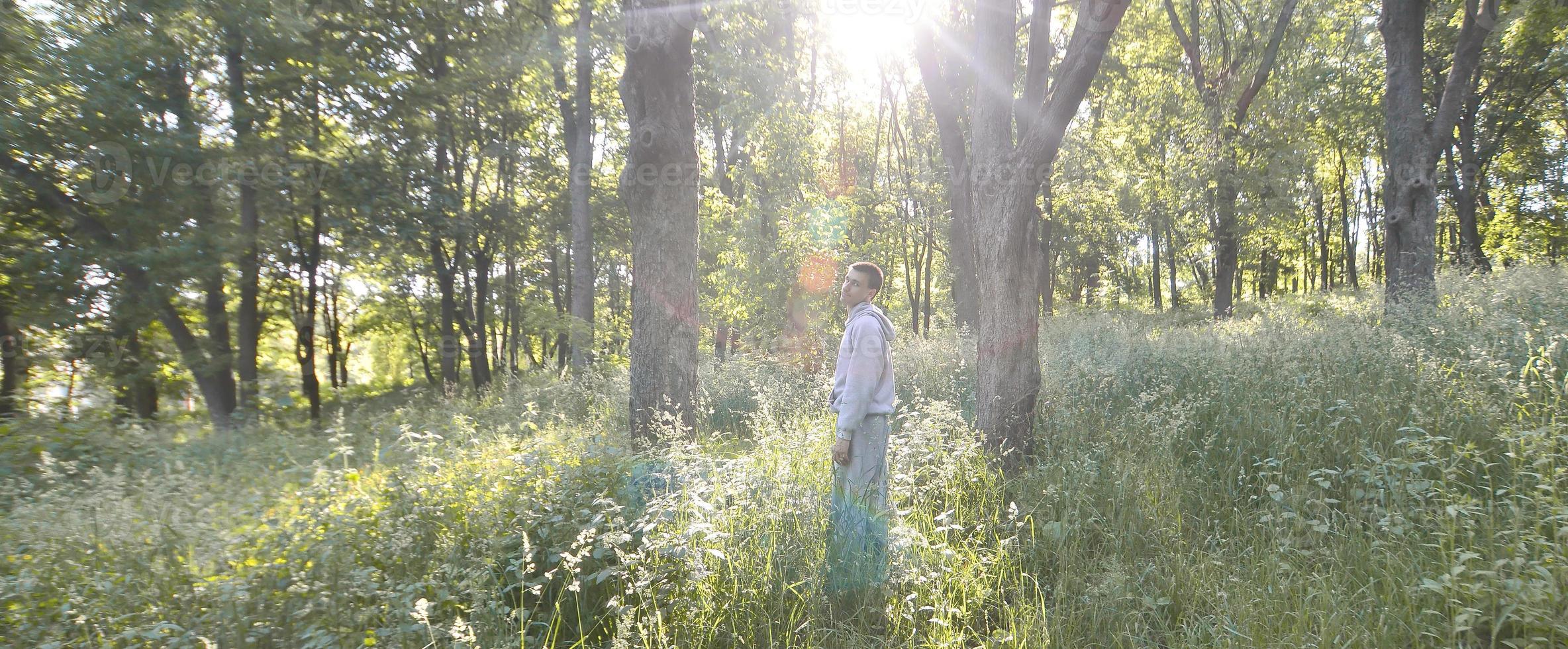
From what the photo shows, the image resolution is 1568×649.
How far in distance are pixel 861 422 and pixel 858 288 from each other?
3.14 ft

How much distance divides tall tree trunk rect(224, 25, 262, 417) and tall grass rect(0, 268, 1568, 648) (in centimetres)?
997

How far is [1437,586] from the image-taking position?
109 inches

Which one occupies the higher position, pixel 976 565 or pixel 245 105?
pixel 245 105

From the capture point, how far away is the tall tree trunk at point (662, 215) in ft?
20.9

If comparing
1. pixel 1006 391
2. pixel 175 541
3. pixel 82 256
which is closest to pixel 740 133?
pixel 82 256

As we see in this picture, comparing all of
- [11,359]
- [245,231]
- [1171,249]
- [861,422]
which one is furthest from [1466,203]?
[11,359]

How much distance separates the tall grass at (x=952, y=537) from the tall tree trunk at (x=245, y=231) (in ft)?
32.7

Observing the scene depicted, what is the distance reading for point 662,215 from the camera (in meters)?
6.48

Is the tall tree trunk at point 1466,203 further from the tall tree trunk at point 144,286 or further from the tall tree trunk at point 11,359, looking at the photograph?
the tall tree trunk at point 11,359

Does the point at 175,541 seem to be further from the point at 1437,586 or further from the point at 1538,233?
the point at 1538,233

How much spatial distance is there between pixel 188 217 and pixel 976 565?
1751cm

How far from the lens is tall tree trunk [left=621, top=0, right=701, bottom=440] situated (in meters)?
6.37

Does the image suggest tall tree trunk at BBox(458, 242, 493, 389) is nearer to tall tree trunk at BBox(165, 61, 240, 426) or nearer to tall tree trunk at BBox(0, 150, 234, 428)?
tall tree trunk at BBox(165, 61, 240, 426)

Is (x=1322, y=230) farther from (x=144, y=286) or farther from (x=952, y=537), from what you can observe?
(x=144, y=286)
